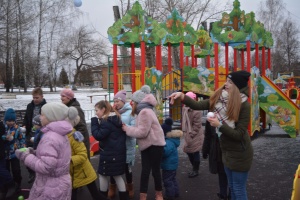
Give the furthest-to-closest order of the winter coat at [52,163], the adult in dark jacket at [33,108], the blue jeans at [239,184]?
the adult in dark jacket at [33,108]
the blue jeans at [239,184]
the winter coat at [52,163]

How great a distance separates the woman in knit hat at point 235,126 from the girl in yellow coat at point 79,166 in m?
1.50

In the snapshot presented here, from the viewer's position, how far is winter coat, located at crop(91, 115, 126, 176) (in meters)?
4.02

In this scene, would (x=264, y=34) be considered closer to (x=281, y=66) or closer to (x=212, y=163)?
(x=212, y=163)

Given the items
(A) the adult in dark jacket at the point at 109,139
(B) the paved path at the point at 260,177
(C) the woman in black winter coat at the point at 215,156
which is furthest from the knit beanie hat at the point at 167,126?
(B) the paved path at the point at 260,177

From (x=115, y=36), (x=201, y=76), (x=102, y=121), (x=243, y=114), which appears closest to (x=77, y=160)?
(x=102, y=121)

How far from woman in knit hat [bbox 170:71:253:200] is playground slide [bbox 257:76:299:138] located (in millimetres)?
7421

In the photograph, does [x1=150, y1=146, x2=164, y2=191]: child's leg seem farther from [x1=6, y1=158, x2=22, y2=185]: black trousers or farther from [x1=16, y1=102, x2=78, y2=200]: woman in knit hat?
[x1=6, y1=158, x2=22, y2=185]: black trousers

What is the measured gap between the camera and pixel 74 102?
485cm

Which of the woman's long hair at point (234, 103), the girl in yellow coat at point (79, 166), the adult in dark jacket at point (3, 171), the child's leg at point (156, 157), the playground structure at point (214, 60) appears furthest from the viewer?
the playground structure at point (214, 60)

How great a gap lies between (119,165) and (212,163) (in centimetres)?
118

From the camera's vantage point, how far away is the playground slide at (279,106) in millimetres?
9906

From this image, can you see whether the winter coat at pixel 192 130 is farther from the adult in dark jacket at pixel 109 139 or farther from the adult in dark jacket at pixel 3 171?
the adult in dark jacket at pixel 3 171

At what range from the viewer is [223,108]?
10.6 ft

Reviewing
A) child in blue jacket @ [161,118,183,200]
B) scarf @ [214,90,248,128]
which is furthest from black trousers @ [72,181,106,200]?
scarf @ [214,90,248,128]
